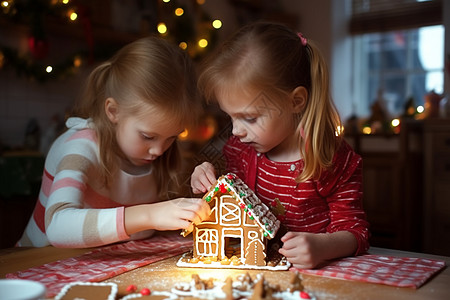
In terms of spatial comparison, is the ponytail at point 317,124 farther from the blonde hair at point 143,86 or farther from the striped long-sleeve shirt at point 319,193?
the blonde hair at point 143,86

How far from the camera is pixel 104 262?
94cm

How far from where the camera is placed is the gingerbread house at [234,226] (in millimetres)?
940

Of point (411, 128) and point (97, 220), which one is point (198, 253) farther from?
point (411, 128)

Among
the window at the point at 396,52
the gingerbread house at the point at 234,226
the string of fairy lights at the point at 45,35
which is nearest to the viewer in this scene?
the gingerbread house at the point at 234,226

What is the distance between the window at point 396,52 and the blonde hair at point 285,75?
2727 millimetres

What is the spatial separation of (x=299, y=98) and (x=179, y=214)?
39cm

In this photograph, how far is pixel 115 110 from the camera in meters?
1.19

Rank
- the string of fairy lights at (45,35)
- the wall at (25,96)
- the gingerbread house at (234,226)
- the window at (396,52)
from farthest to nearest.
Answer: the window at (396,52) → the wall at (25,96) → the string of fairy lights at (45,35) → the gingerbread house at (234,226)

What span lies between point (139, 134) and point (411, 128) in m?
2.47

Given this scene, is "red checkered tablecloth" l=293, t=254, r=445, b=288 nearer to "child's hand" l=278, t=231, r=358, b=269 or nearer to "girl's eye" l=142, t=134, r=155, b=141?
"child's hand" l=278, t=231, r=358, b=269

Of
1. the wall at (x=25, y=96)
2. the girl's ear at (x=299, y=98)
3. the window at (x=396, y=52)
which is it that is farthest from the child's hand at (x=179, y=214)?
the window at (x=396, y=52)

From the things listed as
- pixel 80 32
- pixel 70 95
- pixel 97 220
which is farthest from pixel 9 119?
pixel 97 220

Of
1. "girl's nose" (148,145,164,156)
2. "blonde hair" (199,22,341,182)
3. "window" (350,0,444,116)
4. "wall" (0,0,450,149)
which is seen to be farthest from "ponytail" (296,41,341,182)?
"window" (350,0,444,116)

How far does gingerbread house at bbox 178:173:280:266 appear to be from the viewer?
0.94 meters
